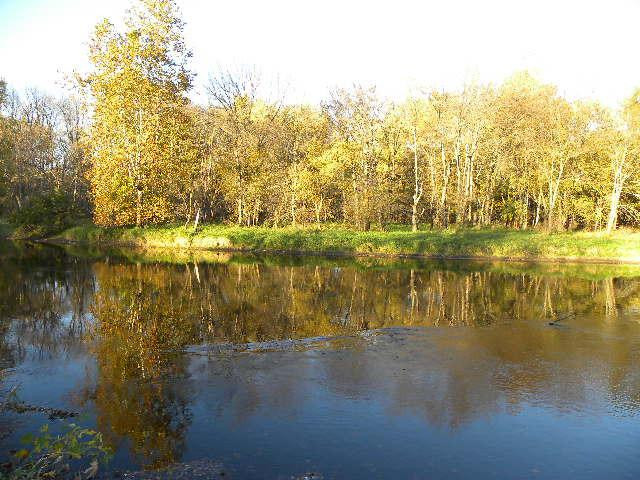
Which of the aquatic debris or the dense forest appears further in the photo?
the dense forest

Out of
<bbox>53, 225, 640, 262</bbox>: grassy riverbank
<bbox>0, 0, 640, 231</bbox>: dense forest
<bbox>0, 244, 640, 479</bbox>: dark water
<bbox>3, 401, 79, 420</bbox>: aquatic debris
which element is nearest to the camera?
<bbox>0, 244, 640, 479</bbox>: dark water

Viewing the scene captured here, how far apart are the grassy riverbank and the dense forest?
1886mm

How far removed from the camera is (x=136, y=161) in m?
39.2

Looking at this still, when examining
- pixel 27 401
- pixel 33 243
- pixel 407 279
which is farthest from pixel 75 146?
pixel 27 401

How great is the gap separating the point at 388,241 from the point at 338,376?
26.0 meters

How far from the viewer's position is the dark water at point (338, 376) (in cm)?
761

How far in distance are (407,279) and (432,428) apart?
53.9 feet

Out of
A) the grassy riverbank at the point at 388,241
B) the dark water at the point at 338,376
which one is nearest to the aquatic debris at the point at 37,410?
the dark water at the point at 338,376

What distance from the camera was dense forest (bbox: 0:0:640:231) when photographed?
38969 mm

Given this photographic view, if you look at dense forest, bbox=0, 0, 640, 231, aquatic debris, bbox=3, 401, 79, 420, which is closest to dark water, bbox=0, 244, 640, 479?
aquatic debris, bbox=3, 401, 79, 420

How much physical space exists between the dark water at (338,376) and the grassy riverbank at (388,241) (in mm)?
13162

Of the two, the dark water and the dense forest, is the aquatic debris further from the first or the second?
the dense forest

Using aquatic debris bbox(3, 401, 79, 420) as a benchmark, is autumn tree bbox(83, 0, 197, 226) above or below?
above

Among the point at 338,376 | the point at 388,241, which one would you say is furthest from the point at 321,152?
the point at 338,376
